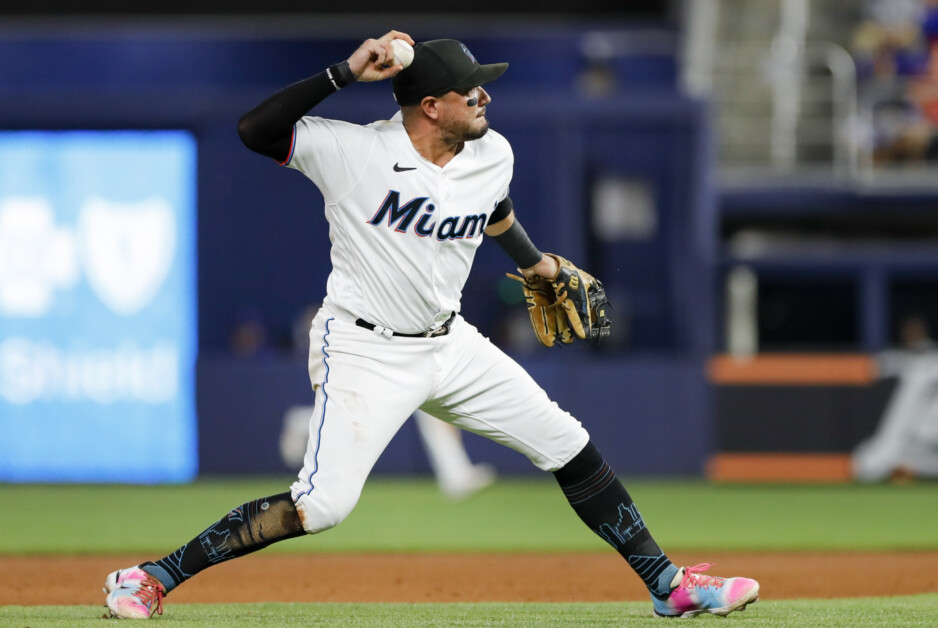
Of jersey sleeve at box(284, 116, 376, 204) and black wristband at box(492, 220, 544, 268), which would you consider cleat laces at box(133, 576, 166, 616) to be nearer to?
jersey sleeve at box(284, 116, 376, 204)

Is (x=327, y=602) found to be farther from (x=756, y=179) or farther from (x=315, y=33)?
(x=315, y=33)

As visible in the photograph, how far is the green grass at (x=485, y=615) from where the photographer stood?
446 centimetres

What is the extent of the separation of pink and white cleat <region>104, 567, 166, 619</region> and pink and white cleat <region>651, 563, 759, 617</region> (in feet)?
5.74

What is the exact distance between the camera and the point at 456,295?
4578 mm

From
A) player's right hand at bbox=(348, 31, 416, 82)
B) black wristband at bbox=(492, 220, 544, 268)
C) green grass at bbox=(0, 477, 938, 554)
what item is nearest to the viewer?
player's right hand at bbox=(348, 31, 416, 82)

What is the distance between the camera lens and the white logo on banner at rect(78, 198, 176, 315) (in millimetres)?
12000

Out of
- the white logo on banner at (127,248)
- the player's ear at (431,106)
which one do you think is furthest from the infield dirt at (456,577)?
the white logo on banner at (127,248)

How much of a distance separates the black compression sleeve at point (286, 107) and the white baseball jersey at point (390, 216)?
10 cm

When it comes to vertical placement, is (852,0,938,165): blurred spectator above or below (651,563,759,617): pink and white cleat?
above

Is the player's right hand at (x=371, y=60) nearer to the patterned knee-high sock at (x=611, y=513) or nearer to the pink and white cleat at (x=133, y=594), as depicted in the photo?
the patterned knee-high sock at (x=611, y=513)

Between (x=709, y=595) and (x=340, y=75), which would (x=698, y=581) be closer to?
(x=709, y=595)

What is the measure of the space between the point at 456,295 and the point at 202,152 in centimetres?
853

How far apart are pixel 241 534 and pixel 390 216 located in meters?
1.15

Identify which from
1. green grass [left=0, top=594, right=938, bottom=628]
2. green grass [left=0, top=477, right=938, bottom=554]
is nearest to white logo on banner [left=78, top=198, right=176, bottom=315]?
green grass [left=0, top=477, right=938, bottom=554]
